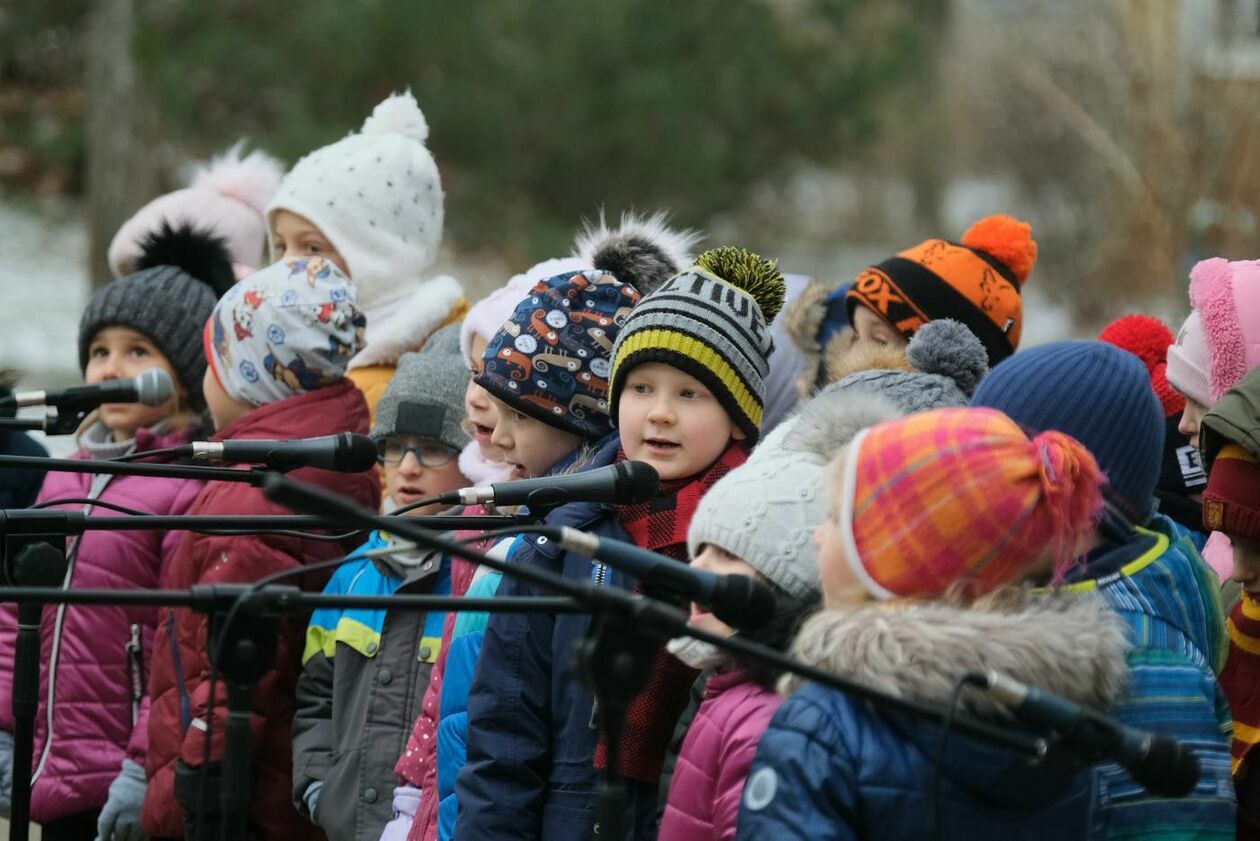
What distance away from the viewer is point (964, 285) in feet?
14.6

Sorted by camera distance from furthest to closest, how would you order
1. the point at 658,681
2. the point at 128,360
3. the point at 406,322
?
the point at 406,322 → the point at 128,360 → the point at 658,681

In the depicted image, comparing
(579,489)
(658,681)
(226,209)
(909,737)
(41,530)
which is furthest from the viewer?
(226,209)

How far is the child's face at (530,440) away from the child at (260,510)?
1.82ft

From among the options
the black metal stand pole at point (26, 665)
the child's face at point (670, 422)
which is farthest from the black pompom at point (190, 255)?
the child's face at point (670, 422)

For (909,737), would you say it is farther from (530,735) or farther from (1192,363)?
(1192,363)

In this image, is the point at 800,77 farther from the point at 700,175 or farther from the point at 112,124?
the point at 112,124

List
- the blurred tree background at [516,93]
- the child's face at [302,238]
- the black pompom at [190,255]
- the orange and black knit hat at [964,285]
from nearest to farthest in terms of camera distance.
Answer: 1. the orange and black knit hat at [964,285]
2. the black pompom at [190,255]
3. the child's face at [302,238]
4. the blurred tree background at [516,93]

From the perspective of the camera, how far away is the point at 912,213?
21188 mm

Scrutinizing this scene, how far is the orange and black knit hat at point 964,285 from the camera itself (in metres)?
4.43

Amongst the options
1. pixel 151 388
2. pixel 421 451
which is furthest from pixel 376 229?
pixel 151 388

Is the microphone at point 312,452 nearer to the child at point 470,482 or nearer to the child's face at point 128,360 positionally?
the child at point 470,482

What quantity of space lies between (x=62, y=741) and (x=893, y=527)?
8.96 feet

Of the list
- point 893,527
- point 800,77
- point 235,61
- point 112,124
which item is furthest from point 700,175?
point 893,527

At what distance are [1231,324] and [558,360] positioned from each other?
4.63ft
